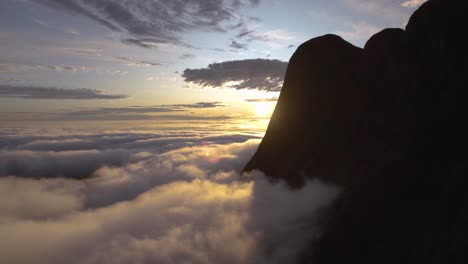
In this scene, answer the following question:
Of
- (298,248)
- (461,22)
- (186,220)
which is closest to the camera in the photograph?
(461,22)

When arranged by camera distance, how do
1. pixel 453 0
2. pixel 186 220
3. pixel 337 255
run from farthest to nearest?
pixel 186 220, pixel 453 0, pixel 337 255

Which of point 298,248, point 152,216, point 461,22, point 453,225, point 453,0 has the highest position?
point 453,0

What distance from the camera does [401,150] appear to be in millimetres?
23812

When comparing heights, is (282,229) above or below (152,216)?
above

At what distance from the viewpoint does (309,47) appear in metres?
55.1

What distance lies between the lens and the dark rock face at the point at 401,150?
18297mm

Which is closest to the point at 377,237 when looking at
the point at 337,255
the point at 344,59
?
the point at 337,255

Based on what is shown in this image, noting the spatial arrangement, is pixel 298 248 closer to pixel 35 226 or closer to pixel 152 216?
pixel 152 216

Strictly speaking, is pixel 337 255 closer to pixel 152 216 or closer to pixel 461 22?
Result: pixel 461 22

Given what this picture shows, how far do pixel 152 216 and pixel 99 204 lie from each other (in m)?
91.5

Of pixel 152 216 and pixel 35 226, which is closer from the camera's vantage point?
pixel 152 216

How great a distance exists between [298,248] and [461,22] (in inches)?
1051

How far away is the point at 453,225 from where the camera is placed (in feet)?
52.2

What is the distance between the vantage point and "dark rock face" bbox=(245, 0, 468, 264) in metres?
18.3
